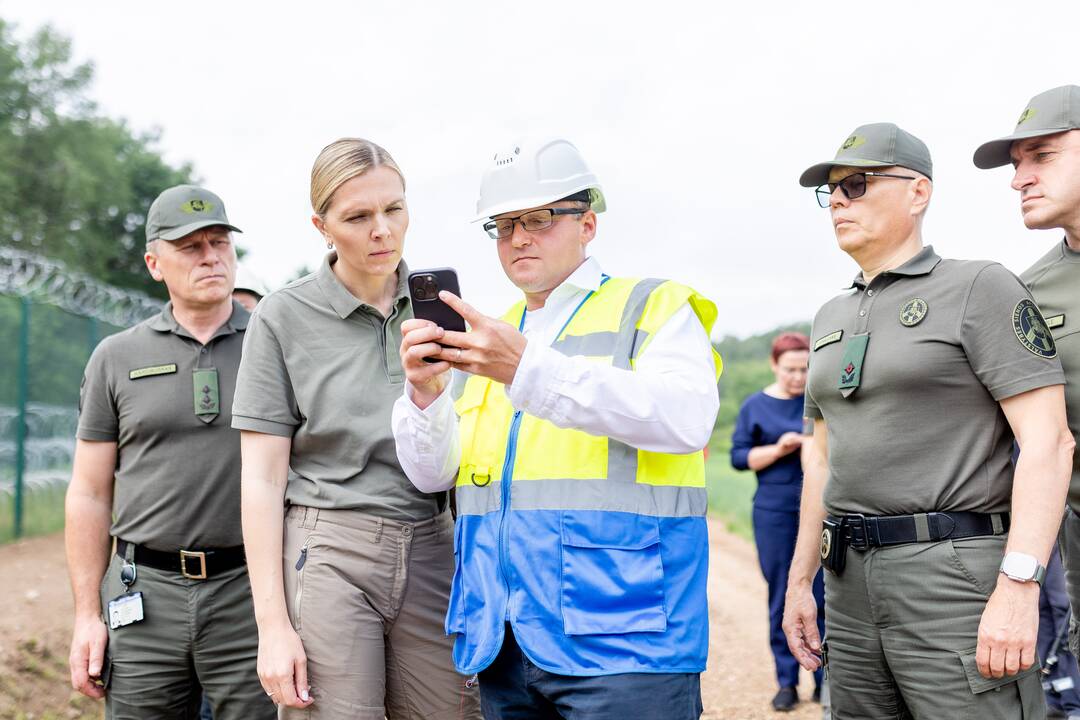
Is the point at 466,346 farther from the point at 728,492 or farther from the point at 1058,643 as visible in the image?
the point at 728,492

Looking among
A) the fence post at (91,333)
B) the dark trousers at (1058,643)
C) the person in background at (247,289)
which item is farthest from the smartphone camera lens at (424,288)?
the fence post at (91,333)

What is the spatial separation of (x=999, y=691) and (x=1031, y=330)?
3.47ft

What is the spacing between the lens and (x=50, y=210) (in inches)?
1635

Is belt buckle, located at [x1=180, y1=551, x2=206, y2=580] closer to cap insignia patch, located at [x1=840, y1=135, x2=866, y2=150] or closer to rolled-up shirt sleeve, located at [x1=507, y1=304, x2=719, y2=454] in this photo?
rolled-up shirt sleeve, located at [x1=507, y1=304, x2=719, y2=454]

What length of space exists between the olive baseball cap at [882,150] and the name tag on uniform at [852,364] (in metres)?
0.59

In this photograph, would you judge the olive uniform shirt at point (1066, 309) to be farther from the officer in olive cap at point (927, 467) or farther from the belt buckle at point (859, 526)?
the belt buckle at point (859, 526)

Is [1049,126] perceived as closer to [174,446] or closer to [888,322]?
[888,322]

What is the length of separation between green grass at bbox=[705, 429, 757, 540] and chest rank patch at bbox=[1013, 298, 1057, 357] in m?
13.4

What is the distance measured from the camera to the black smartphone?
2629 mm

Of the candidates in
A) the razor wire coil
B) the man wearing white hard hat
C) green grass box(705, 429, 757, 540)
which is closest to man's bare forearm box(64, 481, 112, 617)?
the man wearing white hard hat

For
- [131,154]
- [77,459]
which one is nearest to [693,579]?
[77,459]

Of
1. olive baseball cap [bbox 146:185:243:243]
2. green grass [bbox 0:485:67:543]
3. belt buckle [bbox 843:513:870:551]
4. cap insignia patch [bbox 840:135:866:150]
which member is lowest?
green grass [bbox 0:485:67:543]

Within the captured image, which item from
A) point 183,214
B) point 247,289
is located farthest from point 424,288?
point 247,289

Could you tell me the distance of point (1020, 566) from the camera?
2.94 m
